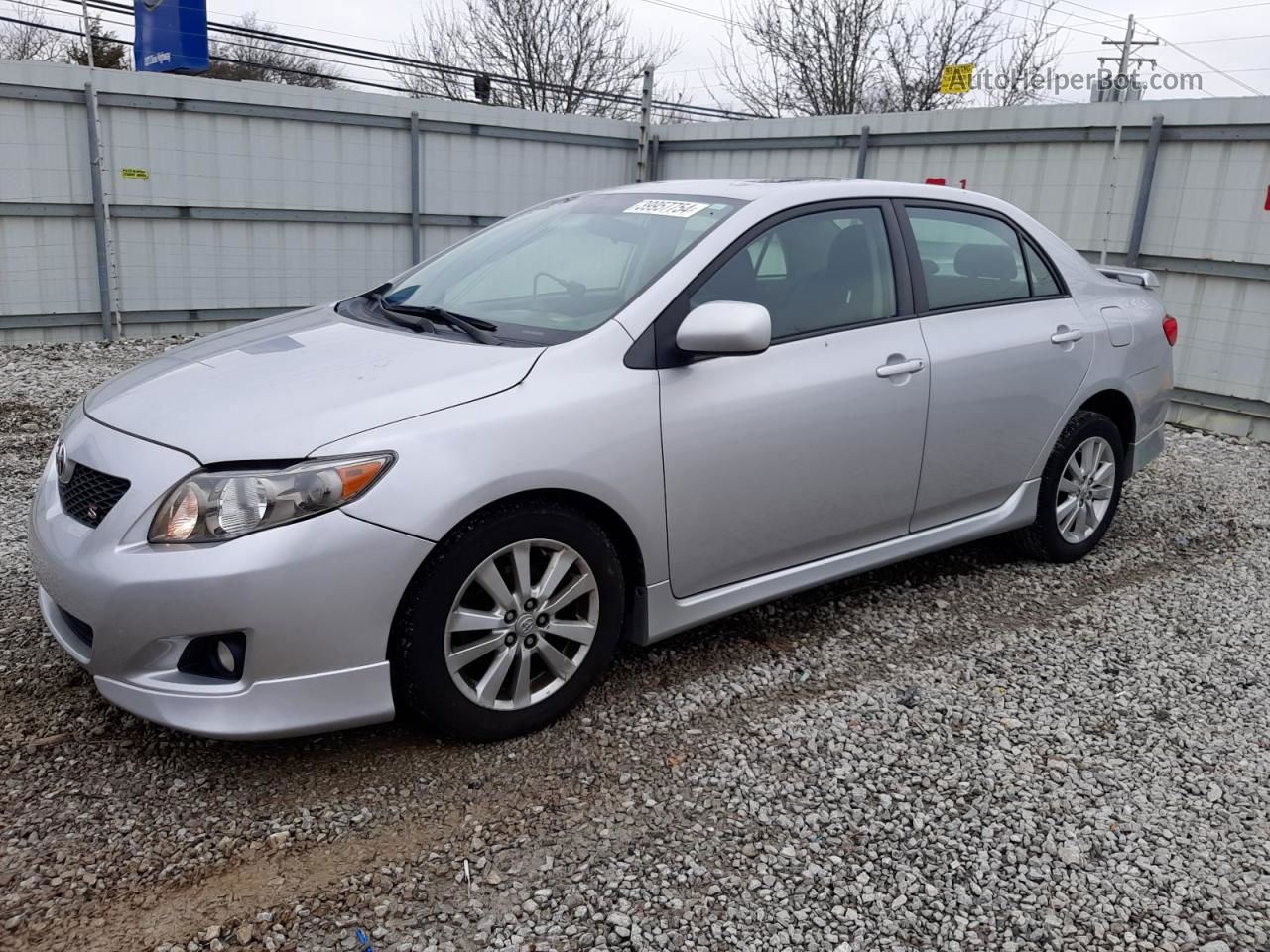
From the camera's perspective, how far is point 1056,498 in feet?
15.1

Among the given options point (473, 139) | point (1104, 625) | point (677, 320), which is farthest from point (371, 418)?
point (473, 139)

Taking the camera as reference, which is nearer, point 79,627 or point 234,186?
point 79,627

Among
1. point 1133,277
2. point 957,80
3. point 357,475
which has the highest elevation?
point 957,80

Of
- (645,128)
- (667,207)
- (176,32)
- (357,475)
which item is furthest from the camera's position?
(645,128)

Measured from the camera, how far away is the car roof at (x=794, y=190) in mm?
3695

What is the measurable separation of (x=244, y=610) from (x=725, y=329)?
5.04 ft

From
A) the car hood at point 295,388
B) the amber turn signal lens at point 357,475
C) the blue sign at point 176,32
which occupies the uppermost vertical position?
the blue sign at point 176,32

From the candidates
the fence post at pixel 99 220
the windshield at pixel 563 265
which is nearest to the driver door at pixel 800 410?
the windshield at pixel 563 265

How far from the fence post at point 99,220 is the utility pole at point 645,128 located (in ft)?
18.7

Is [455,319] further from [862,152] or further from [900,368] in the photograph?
[862,152]

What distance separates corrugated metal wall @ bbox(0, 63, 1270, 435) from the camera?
7.95m

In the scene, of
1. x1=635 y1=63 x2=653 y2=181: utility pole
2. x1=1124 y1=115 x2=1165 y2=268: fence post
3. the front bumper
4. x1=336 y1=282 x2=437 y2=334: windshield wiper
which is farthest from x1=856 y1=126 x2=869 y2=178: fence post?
the front bumper

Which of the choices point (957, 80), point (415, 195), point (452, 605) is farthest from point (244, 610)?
point (957, 80)

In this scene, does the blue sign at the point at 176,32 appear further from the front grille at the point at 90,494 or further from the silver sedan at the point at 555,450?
the front grille at the point at 90,494
